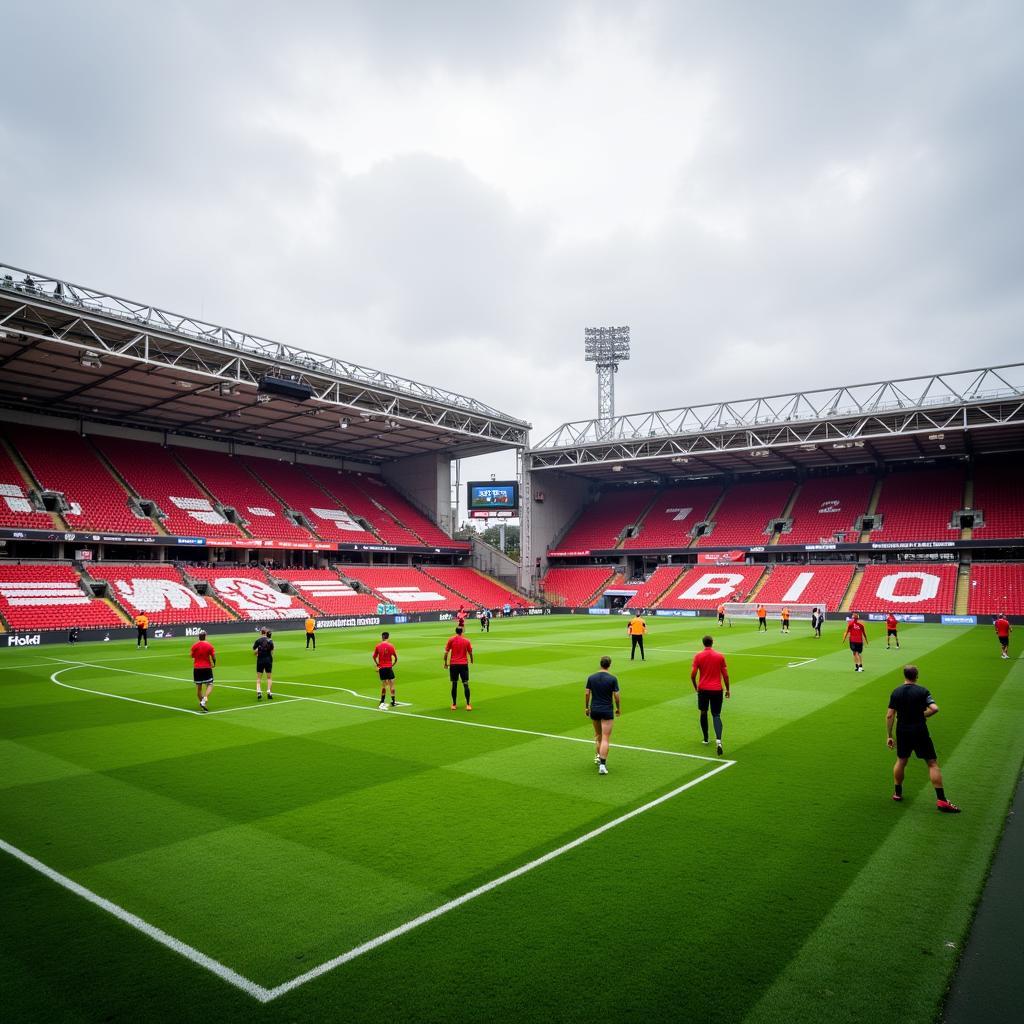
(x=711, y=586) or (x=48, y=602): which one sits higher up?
(x=48, y=602)

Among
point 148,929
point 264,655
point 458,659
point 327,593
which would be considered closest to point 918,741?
point 148,929

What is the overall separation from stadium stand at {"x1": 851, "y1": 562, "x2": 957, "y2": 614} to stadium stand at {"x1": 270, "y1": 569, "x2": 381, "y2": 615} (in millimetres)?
33779

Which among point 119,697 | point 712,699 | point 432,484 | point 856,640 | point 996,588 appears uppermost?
point 432,484

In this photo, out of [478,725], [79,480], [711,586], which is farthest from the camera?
[711,586]

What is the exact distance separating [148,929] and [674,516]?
61547mm

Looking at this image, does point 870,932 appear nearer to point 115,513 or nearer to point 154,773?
point 154,773

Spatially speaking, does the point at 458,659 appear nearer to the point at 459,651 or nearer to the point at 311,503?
the point at 459,651

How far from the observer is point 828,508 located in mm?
56969

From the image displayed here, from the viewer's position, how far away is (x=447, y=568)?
60344 millimetres

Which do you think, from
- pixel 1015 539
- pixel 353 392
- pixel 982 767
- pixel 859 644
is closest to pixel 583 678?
pixel 859 644

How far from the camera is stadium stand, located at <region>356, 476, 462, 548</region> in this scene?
199ft

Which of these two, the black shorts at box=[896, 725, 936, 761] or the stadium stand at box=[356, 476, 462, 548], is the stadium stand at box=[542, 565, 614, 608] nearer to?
the stadium stand at box=[356, 476, 462, 548]

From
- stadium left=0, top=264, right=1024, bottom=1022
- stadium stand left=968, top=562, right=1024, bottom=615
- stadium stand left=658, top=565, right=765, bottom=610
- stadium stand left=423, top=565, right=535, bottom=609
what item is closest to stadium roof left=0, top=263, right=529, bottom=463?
stadium left=0, top=264, right=1024, bottom=1022

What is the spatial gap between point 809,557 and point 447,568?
30.1 m
